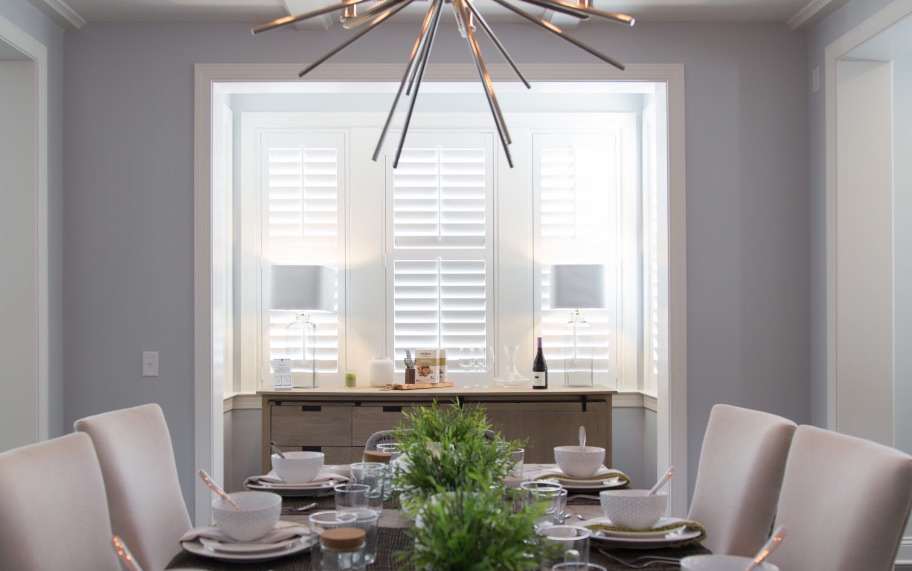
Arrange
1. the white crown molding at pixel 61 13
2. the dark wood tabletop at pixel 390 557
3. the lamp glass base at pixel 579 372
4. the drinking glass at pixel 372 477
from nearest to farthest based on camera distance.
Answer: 1. the dark wood tabletop at pixel 390 557
2. the drinking glass at pixel 372 477
3. the white crown molding at pixel 61 13
4. the lamp glass base at pixel 579 372

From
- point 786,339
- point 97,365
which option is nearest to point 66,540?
point 97,365

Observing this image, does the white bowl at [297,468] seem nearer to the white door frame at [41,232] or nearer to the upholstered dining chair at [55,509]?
the upholstered dining chair at [55,509]

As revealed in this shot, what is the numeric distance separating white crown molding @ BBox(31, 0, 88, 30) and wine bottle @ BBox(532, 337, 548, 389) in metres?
2.75

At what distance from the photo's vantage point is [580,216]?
5008 millimetres

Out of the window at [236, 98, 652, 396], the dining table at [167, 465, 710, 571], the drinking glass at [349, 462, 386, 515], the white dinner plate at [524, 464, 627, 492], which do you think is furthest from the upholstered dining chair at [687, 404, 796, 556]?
the window at [236, 98, 652, 396]

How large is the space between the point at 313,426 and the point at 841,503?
297 cm

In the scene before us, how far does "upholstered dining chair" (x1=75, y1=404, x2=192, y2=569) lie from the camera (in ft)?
7.20

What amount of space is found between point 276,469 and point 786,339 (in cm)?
262

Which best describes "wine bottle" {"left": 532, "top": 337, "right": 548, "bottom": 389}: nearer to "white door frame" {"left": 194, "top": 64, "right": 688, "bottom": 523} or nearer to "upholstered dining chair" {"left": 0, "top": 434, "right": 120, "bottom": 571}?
"white door frame" {"left": 194, "top": 64, "right": 688, "bottom": 523}

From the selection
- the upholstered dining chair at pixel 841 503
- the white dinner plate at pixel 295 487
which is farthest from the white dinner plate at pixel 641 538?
the white dinner plate at pixel 295 487

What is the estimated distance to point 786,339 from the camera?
4.03 m

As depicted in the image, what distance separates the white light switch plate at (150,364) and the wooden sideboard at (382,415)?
58 cm

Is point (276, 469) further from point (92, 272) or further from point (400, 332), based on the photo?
point (400, 332)

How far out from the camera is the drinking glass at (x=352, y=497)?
1.87m
